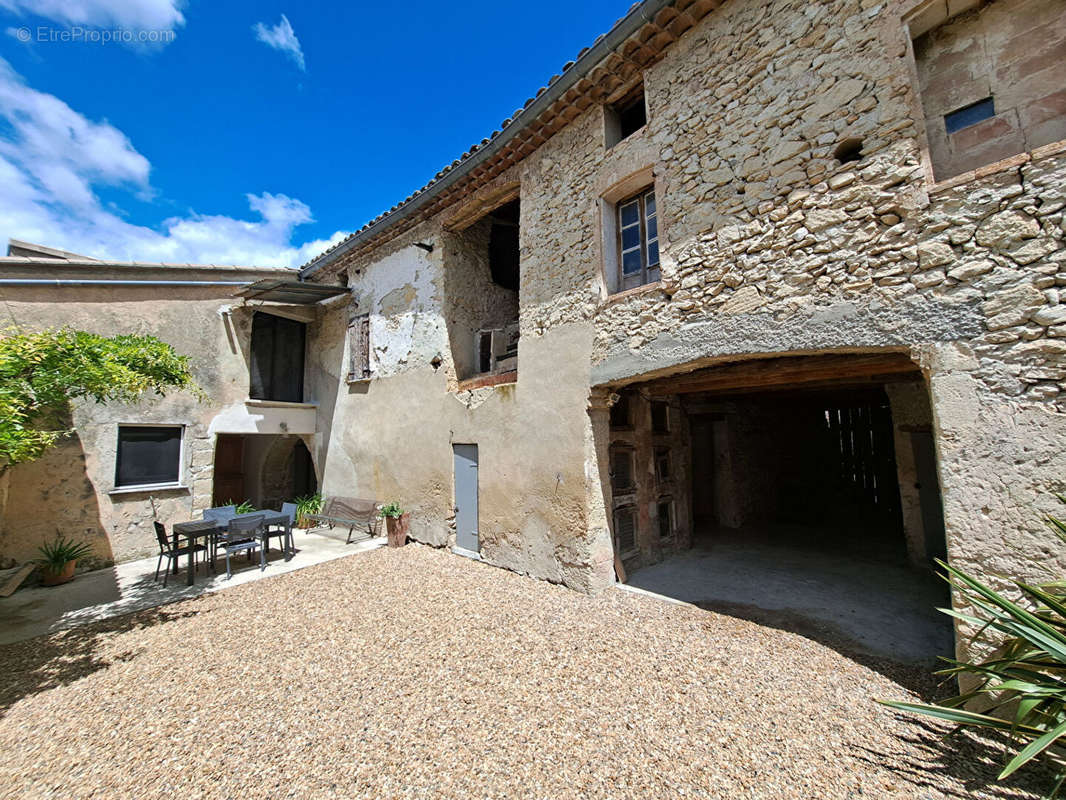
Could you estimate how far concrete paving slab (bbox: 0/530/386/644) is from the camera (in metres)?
4.89

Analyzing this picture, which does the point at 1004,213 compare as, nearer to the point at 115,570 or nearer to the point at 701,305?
the point at 701,305

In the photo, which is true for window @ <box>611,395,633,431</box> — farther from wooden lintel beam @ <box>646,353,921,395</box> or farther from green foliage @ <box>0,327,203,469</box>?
green foliage @ <box>0,327,203,469</box>

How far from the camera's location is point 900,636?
3.99 metres

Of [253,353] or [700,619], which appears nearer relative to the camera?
[700,619]

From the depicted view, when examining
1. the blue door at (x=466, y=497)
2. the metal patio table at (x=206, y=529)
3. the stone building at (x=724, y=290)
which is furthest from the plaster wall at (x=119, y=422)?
the blue door at (x=466, y=497)

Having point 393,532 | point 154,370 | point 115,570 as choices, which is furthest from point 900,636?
point 115,570

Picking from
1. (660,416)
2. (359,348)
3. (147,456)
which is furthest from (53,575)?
(660,416)

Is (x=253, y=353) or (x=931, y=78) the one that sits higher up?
(x=931, y=78)

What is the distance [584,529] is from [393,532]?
13.2 feet

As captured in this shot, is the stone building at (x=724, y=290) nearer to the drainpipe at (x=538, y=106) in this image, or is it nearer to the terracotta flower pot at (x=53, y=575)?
the drainpipe at (x=538, y=106)

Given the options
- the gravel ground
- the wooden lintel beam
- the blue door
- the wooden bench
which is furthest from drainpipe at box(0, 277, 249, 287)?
the wooden lintel beam

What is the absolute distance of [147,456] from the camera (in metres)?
7.54

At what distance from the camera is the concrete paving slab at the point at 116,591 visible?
4.89 meters

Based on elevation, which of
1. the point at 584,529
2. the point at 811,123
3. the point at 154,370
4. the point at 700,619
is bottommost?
the point at 700,619
